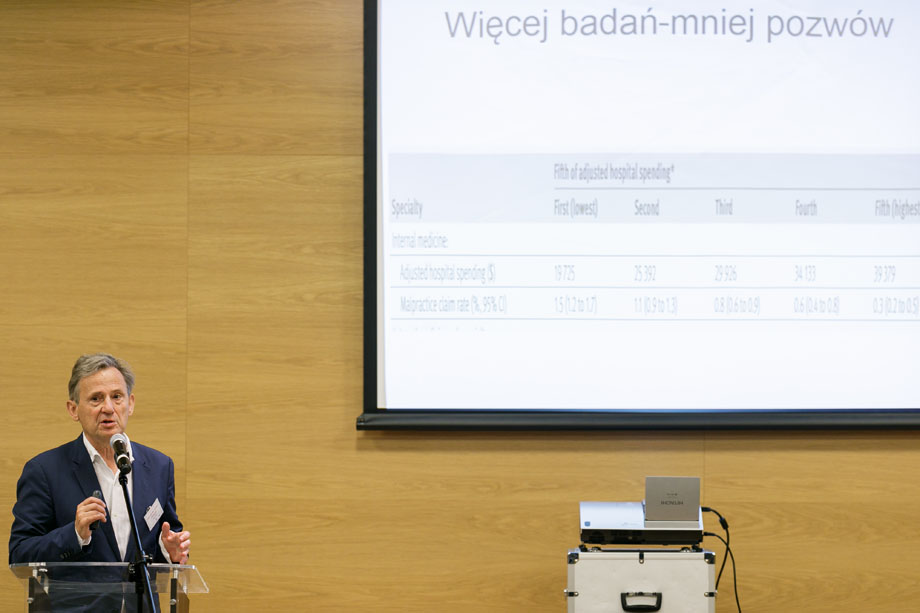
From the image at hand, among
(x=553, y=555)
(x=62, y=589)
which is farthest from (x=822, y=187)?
(x=62, y=589)

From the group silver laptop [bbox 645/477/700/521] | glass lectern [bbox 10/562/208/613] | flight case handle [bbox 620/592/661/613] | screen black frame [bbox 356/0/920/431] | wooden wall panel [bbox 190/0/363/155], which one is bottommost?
flight case handle [bbox 620/592/661/613]

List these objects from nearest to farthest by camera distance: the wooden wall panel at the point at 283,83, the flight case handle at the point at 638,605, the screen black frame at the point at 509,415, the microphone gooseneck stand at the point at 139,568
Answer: the microphone gooseneck stand at the point at 139,568, the flight case handle at the point at 638,605, the screen black frame at the point at 509,415, the wooden wall panel at the point at 283,83

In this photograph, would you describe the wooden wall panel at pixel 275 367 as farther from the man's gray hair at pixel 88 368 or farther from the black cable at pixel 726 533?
the man's gray hair at pixel 88 368

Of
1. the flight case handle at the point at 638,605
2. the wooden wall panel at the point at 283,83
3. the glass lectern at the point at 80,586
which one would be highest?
the wooden wall panel at the point at 283,83

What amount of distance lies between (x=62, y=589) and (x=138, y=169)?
5.56ft

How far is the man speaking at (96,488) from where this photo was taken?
7.97 feet

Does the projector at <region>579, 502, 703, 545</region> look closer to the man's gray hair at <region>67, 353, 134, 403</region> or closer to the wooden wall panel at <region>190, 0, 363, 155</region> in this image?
the man's gray hair at <region>67, 353, 134, 403</region>

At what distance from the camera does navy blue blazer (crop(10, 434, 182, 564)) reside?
2359mm

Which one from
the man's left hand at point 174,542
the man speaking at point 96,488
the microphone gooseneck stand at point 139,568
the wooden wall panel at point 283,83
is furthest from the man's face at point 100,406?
the wooden wall panel at point 283,83

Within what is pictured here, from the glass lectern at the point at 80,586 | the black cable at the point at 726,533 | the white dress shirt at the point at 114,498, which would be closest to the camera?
the glass lectern at the point at 80,586

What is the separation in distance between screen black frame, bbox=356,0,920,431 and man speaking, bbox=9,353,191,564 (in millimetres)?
945

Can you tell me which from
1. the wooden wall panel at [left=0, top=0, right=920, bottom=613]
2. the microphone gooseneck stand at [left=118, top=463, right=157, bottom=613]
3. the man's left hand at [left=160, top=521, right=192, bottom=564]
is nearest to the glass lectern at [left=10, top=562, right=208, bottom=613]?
the microphone gooseneck stand at [left=118, top=463, right=157, bottom=613]

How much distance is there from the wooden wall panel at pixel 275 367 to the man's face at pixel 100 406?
0.88 metres

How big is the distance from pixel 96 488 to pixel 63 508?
9 cm
